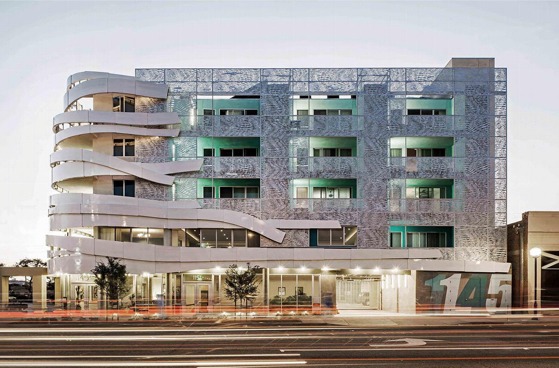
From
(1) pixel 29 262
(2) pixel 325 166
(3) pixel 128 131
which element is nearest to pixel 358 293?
(2) pixel 325 166

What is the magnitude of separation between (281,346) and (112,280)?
21.5 metres

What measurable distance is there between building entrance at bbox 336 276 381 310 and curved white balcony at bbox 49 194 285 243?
793 centimetres

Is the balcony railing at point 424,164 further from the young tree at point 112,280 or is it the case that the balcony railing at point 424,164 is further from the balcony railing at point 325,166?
the young tree at point 112,280

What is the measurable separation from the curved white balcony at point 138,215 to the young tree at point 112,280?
5257mm

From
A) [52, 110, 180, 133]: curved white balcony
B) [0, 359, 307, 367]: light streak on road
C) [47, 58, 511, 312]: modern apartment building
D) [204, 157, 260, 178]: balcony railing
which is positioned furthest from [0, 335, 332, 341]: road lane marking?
[52, 110, 180, 133]: curved white balcony

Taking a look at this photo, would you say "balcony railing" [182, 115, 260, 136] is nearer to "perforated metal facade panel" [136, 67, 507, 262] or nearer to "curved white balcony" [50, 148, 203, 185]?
"perforated metal facade panel" [136, 67, 507, 262]

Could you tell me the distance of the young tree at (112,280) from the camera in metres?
40.7

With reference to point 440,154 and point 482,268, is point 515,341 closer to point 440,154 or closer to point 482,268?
point 482,268

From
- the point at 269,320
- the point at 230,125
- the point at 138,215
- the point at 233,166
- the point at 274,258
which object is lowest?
the point at 269,320

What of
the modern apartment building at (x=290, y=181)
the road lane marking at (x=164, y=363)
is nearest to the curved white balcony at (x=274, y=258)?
the modern apartment building at (x=290, y=181)

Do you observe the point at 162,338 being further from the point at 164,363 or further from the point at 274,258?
the point at 274,258

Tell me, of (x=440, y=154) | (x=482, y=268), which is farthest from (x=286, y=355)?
(x=440, y=154)

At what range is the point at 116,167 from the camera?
46438 millimetres

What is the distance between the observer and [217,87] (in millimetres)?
47625
